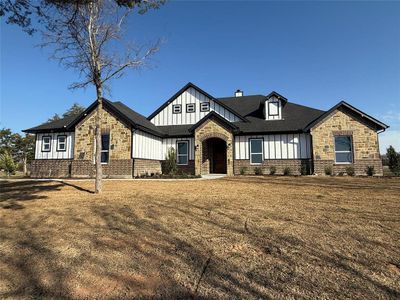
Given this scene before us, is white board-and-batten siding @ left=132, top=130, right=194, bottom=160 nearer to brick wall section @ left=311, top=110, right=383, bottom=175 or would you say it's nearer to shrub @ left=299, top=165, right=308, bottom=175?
shrub @ left=299, top=165, right=308, bottom=175

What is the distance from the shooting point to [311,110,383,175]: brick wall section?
55.1 feet

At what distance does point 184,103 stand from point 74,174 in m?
10.5

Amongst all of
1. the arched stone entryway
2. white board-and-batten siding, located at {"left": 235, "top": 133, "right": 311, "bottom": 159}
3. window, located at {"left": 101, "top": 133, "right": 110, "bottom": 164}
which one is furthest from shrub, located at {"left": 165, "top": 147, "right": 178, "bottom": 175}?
white board-and-batten siding, located at {"left": 235, "top": 133, "right": 311, "bottom": 159}

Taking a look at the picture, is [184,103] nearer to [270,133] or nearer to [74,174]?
[270,133]

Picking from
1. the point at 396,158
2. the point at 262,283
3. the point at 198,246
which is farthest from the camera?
the point at 396,158

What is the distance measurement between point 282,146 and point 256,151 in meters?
1.89

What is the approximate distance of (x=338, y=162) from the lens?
17.3 meters

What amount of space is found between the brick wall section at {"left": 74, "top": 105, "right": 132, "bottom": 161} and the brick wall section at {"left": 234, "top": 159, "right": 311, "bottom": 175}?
8031 mm

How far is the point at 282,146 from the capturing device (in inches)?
734

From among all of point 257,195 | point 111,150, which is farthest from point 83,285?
point 111,150

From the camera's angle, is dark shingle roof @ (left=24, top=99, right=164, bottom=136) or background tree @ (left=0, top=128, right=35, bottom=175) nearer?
dark shingle roof @ (left=24, top=99, right=164, bottom=136)

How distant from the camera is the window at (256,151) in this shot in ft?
62.4

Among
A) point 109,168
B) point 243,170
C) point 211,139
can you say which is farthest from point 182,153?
point 109,168

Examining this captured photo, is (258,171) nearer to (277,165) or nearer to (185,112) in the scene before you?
(277,165)
